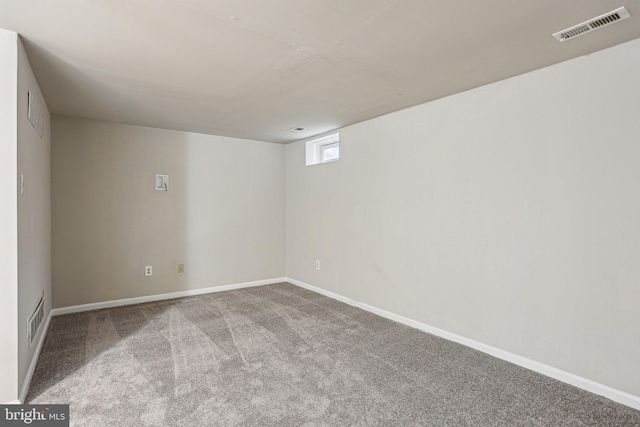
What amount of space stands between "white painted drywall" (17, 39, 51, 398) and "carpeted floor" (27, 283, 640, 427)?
0.42 meters

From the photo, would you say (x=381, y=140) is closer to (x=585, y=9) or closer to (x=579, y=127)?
(x=579, y=127)

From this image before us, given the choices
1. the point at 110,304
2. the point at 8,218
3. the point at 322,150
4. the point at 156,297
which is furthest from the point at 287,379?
the point at 322,150

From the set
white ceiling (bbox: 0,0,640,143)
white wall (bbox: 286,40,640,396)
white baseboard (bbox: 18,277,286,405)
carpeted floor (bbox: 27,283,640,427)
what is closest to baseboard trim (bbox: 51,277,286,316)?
white baseboard (bbox: 18,277,286,405)

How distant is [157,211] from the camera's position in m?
4.39

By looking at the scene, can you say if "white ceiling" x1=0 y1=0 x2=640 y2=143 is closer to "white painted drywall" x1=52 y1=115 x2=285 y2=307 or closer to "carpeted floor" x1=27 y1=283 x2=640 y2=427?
"white painted drywall" x1=52 y1=115 x2=285 y2=307

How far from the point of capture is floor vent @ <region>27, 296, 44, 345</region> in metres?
2.43

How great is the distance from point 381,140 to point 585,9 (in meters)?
2.16

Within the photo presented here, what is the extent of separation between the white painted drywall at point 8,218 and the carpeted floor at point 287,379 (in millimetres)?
293

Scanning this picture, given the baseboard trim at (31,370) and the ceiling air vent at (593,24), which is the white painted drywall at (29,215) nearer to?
the baseboard trim at (31,370)

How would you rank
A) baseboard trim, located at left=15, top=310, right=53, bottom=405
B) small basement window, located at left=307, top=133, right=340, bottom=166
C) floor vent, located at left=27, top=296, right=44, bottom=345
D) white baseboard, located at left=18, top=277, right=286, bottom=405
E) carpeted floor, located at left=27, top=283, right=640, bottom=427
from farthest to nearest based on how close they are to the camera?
small basement window, located at left=307, top=133, right=340, bottom=166, floor vent, located at left=27, top=296, right=44, bottom=345, white baseboard, located at left=18, top=277, right=286, bottom=405, baseboard trim, located at left=15, top=310, right=53, bottom=405, carpeted floor, located at left=27, top=283, right=640, bottom=427

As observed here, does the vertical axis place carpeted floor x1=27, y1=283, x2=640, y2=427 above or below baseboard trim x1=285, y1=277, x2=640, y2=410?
below

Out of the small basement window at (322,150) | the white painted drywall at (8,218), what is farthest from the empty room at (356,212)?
the small basement window at (322,150)

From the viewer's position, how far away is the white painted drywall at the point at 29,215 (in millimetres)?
2143

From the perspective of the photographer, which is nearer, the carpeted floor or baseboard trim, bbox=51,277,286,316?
the carpeted floor
